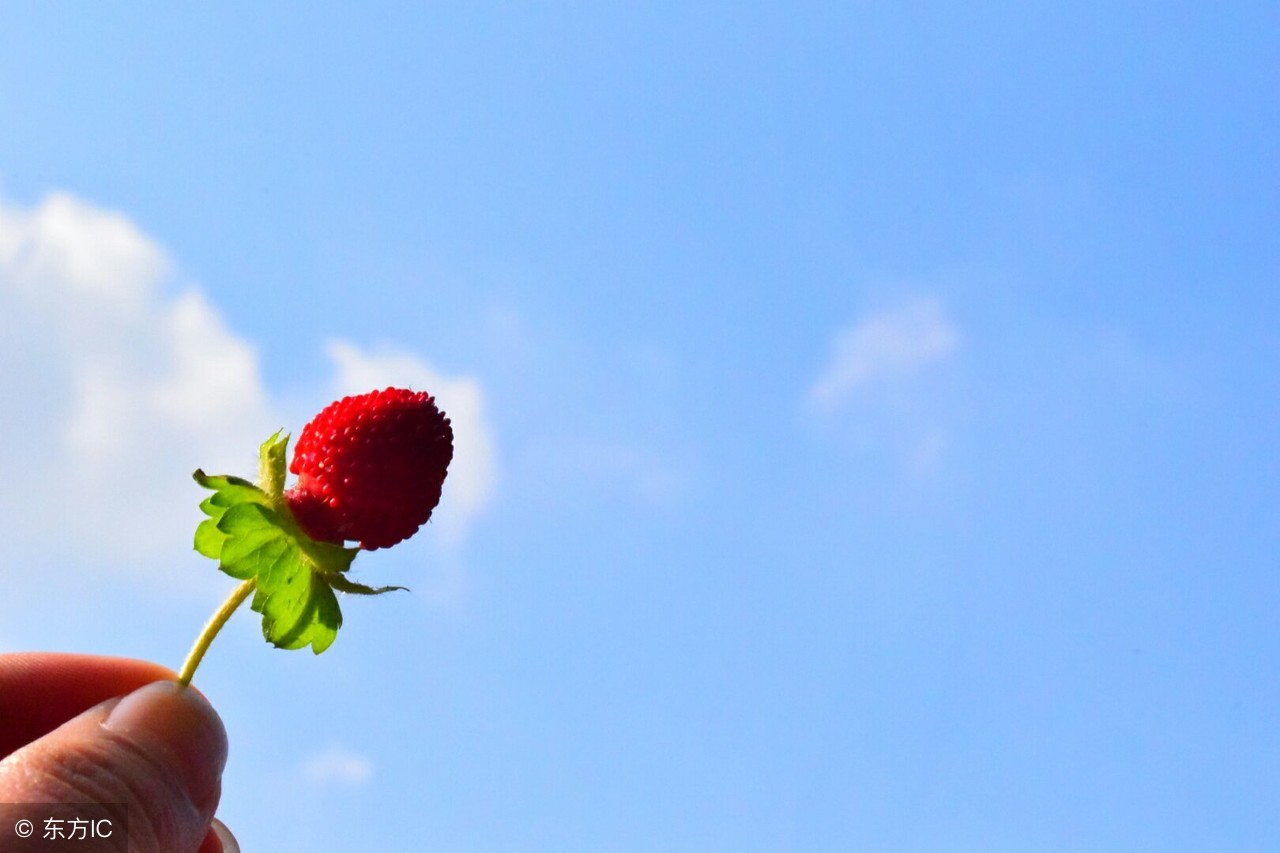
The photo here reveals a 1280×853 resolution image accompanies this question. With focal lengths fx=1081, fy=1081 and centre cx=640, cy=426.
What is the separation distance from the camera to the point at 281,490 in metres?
2.78

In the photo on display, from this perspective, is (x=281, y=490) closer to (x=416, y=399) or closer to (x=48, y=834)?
(x=416, y=399)

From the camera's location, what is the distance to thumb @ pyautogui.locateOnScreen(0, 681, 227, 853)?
2449 millimetres

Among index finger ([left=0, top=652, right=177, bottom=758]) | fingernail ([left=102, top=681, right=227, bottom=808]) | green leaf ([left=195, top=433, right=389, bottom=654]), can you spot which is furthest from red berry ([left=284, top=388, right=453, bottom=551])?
index finger ([left=0, top=652, right=177, bottom=758])

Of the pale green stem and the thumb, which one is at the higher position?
the pale green stem

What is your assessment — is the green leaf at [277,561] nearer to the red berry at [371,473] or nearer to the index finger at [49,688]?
the red berry at [371,473]

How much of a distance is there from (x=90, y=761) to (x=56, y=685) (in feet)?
5.07

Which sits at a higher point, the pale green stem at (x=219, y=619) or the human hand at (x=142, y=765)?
the pale green stem at (x=219, y=619)

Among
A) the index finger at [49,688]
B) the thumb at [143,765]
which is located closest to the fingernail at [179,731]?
the thumb at [143,765]

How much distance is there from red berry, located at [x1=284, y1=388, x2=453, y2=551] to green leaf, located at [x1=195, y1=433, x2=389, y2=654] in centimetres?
9

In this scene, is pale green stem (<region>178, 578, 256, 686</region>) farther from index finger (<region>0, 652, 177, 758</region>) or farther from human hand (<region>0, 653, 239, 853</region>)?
index finger (<region>0, 652, 177, 758</region>)

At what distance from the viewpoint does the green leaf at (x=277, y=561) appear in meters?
2.66

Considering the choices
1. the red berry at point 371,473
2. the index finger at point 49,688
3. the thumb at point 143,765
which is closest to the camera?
the thumb at point 143,765

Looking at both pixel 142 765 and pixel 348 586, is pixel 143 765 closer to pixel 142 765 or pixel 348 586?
pixel 142 765

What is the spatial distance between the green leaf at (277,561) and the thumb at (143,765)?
0.33 meters
